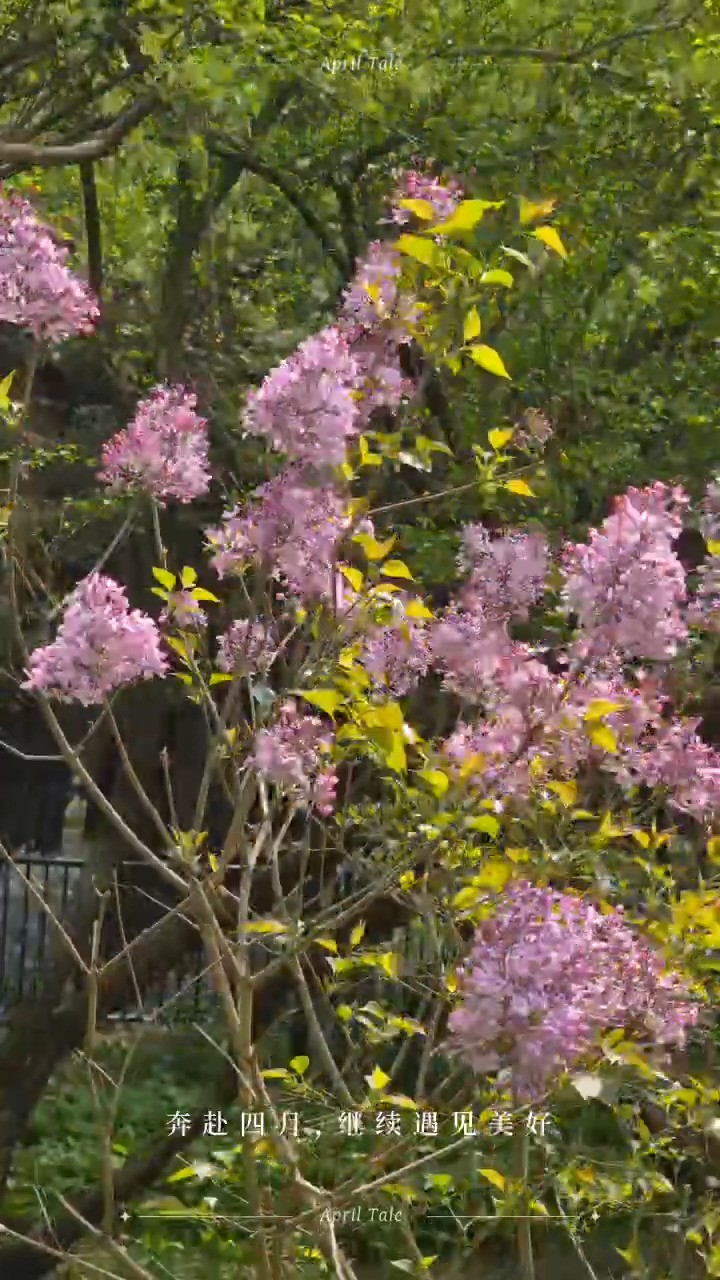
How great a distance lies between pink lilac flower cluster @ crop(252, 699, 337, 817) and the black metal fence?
24.3ft

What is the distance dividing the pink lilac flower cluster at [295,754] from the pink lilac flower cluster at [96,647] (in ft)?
0.96

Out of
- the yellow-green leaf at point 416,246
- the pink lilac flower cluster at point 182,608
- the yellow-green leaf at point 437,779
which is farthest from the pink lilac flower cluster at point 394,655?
the yellow-green leaf at point 416,246

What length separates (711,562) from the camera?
4.31m

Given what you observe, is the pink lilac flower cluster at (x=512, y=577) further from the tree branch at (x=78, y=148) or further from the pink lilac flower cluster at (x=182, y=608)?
the tree branch at (x=78, y=148)

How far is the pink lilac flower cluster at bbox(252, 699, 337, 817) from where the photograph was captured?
3.64 m

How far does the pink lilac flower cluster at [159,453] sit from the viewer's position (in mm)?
4008

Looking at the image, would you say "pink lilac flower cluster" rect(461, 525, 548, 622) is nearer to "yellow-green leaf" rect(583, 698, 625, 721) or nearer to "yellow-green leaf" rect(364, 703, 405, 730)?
Result: "yellow-green leaf" rect(583, 698, 625, 721)

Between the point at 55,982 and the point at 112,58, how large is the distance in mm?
3974

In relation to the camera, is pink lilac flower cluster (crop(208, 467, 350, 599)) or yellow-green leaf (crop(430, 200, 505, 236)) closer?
yellow-green leaf (crop(430, 200, 505, 236))

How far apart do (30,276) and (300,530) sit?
0.95 metres

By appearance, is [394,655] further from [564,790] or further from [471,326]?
[471,326]

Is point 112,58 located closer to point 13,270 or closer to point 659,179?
point 659,179

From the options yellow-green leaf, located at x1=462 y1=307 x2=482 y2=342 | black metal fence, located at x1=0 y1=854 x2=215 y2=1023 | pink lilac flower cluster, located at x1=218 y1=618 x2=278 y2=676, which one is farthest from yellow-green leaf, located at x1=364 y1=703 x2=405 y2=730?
black metal fence, located at x1=0 y1=854 x2=215 y2=1023

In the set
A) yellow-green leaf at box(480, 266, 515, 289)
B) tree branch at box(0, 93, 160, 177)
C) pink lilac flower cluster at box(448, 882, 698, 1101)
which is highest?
yellow-green leaf at box(480, 266, 515, 289)
